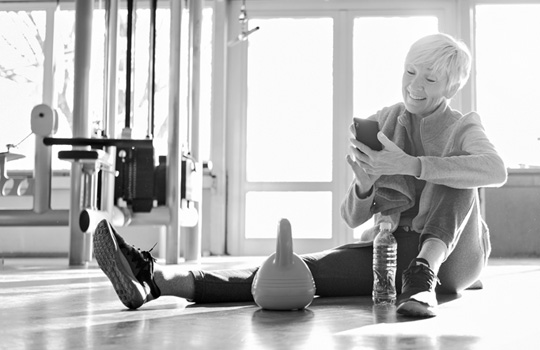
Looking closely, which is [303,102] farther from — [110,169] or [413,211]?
[413,211]

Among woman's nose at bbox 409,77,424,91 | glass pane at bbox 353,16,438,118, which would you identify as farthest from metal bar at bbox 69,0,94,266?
glass pane at bbox 353,16,438,118

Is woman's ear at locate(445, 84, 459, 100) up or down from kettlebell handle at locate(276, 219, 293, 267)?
up

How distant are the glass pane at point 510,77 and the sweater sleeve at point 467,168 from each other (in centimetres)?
395

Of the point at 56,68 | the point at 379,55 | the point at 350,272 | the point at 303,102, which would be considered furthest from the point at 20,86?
the point at 350,272

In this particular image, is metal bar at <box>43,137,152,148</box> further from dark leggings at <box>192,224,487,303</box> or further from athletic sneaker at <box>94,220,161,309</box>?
athletic sneaker at <box>94,220,161,309</box>

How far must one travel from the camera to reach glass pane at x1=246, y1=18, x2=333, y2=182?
5.61m

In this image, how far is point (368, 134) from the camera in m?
1.68

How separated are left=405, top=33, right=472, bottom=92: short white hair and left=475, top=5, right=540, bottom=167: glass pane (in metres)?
3.80

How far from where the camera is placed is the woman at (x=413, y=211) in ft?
5.46

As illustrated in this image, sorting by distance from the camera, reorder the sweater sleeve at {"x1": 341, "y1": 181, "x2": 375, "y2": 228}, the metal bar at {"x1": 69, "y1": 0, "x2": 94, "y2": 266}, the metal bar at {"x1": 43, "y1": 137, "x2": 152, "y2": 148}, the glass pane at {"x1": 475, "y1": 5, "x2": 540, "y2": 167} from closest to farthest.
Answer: the sweater sleeve at {"x1": 341, "y1": 181, "x2": 375, "y2": 228}, the metal bar at {"x1": 43, "y1": 137, "x2": 152, "y2": 148}, the metal bar at {"x1": 69, "y1": 0, "x2": 94, "y2": 266}, the glass pane at {"x1": 475, "y1": 5, "x2": 540, "y2": 167}

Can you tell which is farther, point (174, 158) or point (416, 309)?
point (174, 158)

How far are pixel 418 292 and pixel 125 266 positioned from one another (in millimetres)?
671

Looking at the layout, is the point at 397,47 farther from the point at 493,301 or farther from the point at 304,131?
the point at 493,301

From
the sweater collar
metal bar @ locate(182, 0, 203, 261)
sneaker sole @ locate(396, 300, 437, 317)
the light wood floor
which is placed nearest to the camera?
the light wood floor
